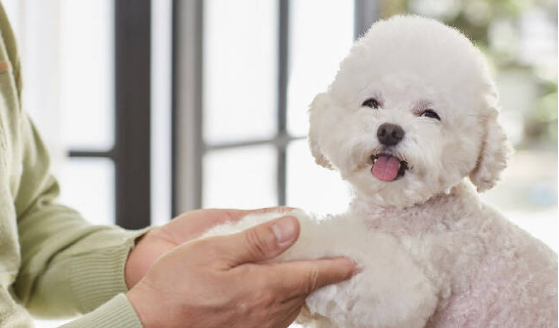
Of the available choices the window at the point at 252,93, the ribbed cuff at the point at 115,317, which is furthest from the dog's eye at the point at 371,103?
the window at the point at 252,93

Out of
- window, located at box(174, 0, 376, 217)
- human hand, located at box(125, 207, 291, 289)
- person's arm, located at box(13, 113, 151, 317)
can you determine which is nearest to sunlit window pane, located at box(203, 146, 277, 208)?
window, located at box(174, 0, 376, 217)

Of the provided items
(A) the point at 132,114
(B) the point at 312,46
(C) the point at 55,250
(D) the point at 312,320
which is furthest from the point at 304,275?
(B) the point at 312,46

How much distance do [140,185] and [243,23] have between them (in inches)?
27.9

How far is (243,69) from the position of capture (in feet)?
8.20

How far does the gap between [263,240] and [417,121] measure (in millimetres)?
223

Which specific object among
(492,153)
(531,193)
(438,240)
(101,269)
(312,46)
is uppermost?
(312,46)

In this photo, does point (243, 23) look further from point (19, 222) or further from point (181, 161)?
point (19, 222)

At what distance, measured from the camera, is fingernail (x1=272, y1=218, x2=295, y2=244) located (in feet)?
2.48

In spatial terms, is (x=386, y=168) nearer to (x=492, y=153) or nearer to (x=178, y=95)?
(x=492, y=153)

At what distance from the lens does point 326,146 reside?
86 centimetres

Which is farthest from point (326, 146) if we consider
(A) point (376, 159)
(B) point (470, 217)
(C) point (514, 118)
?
(C) point (514, 118)

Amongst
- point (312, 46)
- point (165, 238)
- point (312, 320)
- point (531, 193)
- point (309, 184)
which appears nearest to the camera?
point (312, 320)

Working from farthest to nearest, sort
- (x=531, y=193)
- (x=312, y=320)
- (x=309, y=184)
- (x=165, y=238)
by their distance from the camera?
1. (x=531, y=193)
2. (x=309, y=184)
3. (x=165, y=238)
4. (x=312, y=320)

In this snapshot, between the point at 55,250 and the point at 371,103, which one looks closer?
the point at 371,103
